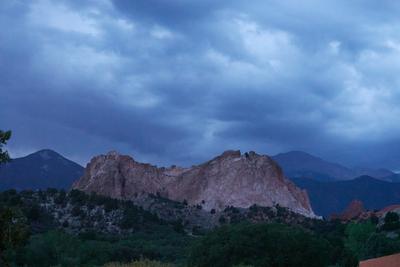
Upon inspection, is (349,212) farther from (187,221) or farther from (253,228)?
(253,228)

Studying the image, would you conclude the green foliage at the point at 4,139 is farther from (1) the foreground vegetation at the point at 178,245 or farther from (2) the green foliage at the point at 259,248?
(2) the green foliage at the point at 259,248

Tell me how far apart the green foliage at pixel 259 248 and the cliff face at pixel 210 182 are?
242 feet

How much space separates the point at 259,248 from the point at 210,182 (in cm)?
8576

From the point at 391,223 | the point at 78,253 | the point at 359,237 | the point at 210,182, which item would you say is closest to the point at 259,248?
the point at 78,253

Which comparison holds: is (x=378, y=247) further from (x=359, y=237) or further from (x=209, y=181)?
(x=209, y=181)

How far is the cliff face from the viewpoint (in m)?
122

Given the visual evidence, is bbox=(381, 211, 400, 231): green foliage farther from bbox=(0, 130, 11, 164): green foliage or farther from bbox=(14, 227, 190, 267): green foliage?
bbox=(0, 130, 11, 164): green foliage

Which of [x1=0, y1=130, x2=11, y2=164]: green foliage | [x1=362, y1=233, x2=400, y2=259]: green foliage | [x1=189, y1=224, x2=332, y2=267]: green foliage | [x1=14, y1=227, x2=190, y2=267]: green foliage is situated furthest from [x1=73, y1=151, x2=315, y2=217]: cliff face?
[x1=0, y1=130, x2=11, y2=164]: green foliage

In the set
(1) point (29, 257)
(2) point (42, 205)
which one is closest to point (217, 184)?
(2) point (42, 205)

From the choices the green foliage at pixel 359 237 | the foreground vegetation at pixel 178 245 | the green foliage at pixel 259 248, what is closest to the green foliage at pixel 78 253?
the foreground vegetation at pixel 178 245

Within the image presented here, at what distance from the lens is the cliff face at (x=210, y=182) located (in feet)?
400

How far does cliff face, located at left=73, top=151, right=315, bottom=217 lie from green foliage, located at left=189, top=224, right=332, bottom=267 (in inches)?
2898

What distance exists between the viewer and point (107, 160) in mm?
131750

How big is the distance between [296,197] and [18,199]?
57.2m
